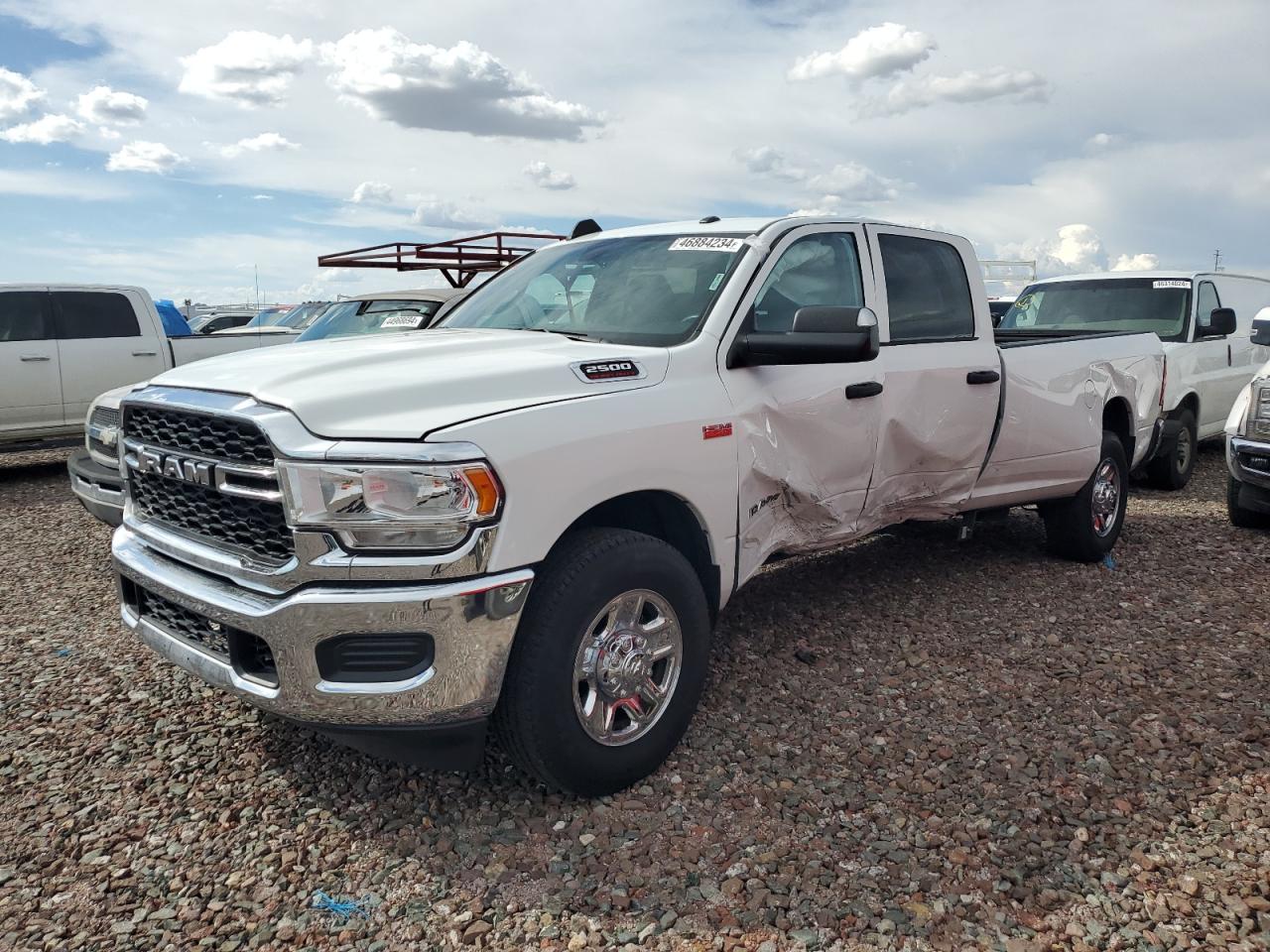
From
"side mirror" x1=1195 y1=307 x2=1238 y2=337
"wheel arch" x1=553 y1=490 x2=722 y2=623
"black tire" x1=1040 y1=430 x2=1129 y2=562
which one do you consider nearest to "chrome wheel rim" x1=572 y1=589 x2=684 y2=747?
"wheel arch" x1=553 y1=490 x2=722 y2=623

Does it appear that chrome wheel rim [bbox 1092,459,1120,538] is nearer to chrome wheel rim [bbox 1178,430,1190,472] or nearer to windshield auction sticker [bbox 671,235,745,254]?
chrome wheel rim [bbox 1178,430,1190,472]

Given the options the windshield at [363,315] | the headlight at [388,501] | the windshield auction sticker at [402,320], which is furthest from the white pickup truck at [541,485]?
the windshield at [363,315]

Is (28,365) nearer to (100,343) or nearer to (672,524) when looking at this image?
(100,343)

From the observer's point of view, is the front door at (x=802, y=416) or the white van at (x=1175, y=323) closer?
the front door at (x=802, y=416)

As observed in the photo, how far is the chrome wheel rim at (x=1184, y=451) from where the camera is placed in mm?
8805

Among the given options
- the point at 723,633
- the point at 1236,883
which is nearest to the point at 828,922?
the point at 1236,883

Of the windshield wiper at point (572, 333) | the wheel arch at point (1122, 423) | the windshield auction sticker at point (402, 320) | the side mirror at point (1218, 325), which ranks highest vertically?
the windshield wiper at point (572, 333)

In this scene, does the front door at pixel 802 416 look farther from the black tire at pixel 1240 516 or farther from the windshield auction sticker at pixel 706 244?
the black tire at pixel 1240 516

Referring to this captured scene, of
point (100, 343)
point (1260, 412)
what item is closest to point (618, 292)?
point (1260, 412)

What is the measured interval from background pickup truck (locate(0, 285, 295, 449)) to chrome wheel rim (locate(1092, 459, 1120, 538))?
322 inches

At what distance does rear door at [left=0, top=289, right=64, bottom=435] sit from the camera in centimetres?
946

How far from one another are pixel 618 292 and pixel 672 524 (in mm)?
1076

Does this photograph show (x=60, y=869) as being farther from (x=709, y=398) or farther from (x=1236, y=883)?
(x=1236, y=883)

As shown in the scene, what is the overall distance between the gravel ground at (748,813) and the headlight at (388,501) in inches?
39.4
